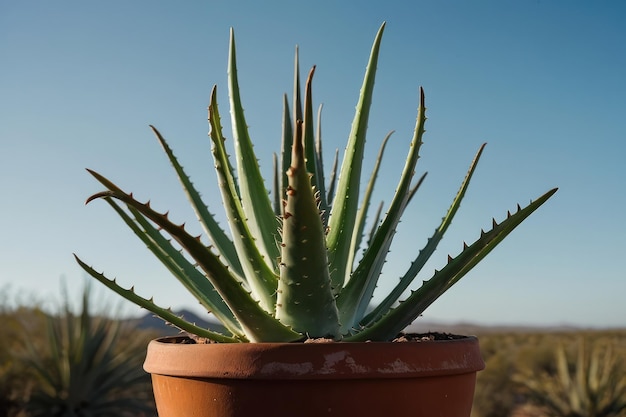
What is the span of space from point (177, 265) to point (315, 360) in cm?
39

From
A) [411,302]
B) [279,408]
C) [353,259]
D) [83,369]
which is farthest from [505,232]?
[83,369]

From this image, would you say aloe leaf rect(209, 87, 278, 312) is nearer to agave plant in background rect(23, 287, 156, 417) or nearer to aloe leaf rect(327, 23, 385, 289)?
aloe leaf rect(327, 23, 385, 289)

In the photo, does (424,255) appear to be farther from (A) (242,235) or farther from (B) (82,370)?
(B) (82,370)

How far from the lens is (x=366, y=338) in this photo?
963mm

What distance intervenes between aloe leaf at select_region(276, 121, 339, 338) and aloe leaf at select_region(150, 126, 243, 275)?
233mm

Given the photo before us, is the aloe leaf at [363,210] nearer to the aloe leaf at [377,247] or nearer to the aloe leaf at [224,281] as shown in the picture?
the aloe leaf at [377,247]

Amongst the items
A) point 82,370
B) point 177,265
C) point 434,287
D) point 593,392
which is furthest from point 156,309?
point 593,392

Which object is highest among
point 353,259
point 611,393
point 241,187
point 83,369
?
point 241,187

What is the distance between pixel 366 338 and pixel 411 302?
9cm

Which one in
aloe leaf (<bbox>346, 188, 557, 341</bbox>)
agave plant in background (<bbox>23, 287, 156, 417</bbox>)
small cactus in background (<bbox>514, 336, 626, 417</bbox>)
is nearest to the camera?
aloe leaf (<bbox>346, 188, 557, 341</bbox>)

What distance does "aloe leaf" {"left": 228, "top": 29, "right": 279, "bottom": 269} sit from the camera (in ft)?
3.58

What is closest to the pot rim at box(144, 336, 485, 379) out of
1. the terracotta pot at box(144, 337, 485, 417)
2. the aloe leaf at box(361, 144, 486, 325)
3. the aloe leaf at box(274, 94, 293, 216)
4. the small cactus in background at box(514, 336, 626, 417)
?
the terracotta pot at box(144, 337, 485, 417)

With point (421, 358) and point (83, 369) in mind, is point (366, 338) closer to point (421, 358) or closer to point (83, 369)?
point (421, 358)

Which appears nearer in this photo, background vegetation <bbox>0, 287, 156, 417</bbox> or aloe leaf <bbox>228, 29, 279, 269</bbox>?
aloe leaf <bbox>228, 29, 279, 269</bbox>
